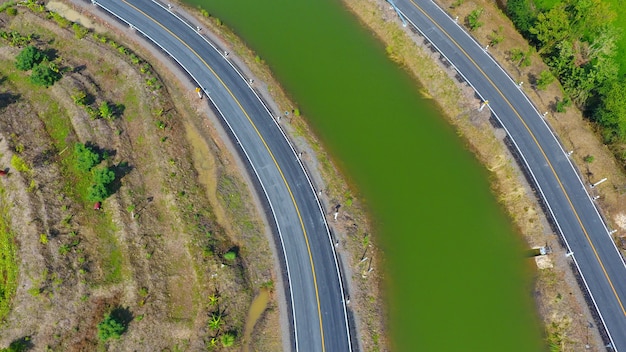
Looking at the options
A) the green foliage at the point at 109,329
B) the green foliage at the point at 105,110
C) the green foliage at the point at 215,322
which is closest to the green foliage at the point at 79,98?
the green foliage at the point at 105,110

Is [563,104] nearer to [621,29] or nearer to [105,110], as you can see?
[621,29]

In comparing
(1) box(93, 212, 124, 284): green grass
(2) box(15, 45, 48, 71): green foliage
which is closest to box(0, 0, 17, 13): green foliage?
(2) box(15, 45, 48, 71): green foliage

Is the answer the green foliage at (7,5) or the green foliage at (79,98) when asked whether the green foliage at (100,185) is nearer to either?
the green foliage at (79,98)

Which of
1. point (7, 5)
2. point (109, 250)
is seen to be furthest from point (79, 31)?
point (109, 250)

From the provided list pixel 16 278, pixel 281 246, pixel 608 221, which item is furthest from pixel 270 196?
pixel 608 221

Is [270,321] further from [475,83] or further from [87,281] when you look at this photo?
[475,83]

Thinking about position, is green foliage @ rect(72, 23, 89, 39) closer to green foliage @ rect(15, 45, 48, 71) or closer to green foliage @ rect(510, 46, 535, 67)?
green foliage @ rect(15, 45, 48, 71)
